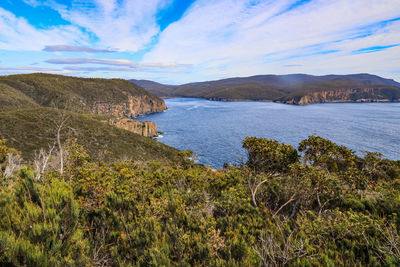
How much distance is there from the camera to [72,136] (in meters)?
51.0

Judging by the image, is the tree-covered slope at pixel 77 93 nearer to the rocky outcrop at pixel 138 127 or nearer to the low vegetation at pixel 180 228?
the rocky outcrop at pixel 138 127

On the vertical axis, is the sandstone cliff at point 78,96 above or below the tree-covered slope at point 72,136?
above

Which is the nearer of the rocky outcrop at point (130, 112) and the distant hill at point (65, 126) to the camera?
the distant hill at point (65, 126)

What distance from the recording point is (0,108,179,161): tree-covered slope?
42656 mm

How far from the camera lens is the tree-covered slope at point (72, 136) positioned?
42656 millimetres

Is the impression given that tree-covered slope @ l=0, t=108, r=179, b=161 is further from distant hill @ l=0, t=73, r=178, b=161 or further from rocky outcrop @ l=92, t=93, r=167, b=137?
rocky outcrop @ l=92, t=93, r=167, b=137

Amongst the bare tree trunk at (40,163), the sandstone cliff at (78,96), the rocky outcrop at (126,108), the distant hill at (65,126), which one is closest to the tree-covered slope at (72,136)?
the distant hill at (65,126)

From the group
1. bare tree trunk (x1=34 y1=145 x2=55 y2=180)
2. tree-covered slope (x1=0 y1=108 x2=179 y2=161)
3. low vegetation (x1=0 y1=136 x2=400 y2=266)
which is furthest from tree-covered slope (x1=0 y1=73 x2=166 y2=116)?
low vegetation (x1=0 y1=136 x2=400 y2=266)

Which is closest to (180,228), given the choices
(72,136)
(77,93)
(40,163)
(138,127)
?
(40,163)

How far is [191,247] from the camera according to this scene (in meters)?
5.70

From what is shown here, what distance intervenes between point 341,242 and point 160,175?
1013 centimetres

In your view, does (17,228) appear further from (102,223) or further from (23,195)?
(102,223)

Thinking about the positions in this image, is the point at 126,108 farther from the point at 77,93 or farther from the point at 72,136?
the point at 72,136

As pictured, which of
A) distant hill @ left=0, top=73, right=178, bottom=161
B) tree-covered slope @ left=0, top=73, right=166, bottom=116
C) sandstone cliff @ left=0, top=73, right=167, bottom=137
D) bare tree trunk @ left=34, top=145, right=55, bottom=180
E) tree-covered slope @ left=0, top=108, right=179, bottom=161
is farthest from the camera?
tree-covered slope @ left=0, top=73, right=166, bottom=116
